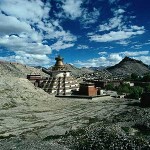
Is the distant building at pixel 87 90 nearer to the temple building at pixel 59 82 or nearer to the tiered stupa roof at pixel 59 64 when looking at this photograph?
the temple building at pixel 59 82

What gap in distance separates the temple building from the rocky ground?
820 centimetres

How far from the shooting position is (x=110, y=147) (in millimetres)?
29297

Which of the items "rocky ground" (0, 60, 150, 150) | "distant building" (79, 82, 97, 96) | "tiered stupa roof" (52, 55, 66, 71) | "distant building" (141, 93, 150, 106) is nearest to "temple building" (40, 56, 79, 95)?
"tiered stupa roof" (52, 55, 66, 71)

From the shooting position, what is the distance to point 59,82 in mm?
84500

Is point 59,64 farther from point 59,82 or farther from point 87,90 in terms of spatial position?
point 87,90

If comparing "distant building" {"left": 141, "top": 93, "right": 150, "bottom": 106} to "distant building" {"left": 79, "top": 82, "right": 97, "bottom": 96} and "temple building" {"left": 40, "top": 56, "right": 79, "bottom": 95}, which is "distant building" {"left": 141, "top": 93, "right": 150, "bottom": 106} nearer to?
"distant building" {"left": 79, "top": 82, "right": 97, "bottom": 96}

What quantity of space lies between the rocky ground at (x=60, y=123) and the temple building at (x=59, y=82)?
8205mm

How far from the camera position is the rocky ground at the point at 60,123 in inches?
1221

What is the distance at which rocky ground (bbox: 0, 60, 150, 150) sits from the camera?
31.0 m

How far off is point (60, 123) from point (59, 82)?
134 feet

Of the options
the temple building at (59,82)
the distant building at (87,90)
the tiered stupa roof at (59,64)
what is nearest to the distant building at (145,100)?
the distant building at (87,90)

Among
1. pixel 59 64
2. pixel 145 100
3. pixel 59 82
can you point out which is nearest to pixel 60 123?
pixel 145 100

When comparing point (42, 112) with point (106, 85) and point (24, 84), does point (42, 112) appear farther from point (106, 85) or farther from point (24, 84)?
point (106, 85)

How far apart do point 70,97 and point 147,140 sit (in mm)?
46416
